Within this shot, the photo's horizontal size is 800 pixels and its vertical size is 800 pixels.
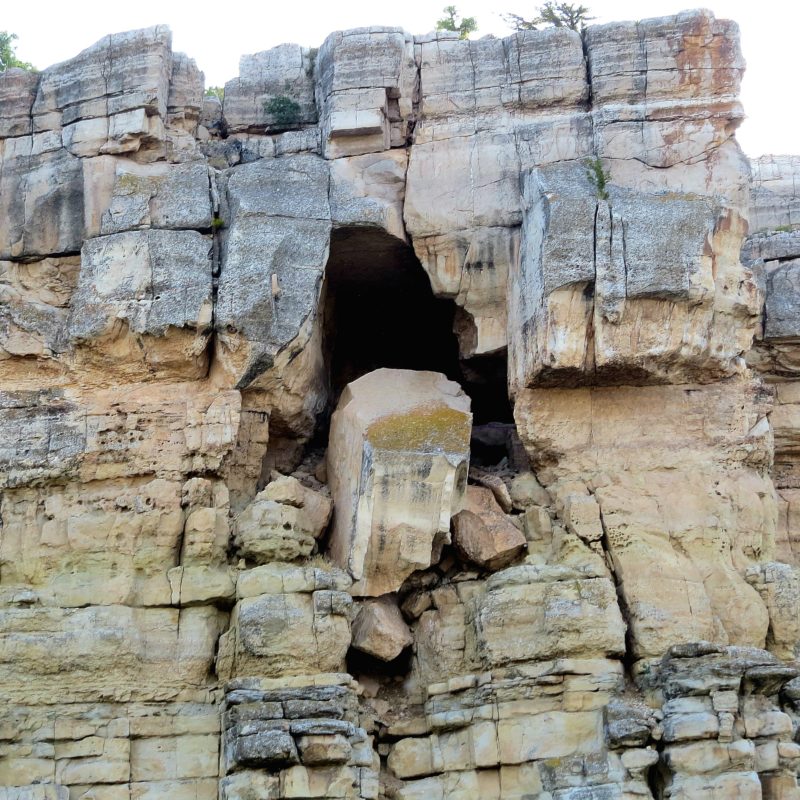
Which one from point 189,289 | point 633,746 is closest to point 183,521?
point 189,289

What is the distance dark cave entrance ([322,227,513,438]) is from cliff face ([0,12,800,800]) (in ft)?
0.30

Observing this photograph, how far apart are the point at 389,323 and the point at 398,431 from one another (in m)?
3.77

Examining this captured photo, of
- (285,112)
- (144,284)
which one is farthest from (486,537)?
(285,112)

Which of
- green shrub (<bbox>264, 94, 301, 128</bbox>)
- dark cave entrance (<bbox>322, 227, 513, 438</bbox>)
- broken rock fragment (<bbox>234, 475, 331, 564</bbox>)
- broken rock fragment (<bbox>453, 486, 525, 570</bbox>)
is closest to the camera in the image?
broken rock fragment (<bbox>234, 475, 331, 564</bbox>)

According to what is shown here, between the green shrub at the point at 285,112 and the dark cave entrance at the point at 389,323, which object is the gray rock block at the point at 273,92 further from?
the dark cave entrance at the point at 389,323

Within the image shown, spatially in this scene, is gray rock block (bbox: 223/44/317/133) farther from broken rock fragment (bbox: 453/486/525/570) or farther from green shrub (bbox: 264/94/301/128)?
broken rock fragment (bbox: 453/486/525/570)

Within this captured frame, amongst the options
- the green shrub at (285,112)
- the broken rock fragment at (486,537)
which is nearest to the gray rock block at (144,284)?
the green shrub at (285,112)

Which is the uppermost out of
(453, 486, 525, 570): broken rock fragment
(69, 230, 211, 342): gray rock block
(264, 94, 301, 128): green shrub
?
(264, 94, 301, 128): green shrub

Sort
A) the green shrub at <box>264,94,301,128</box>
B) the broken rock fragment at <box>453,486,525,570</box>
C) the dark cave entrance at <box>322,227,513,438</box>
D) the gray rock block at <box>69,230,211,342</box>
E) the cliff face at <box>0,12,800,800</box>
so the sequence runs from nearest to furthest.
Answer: the cliff face at <box>0,12,800,800</box> < the broken rock fragment at <box>453,486,525,570</box> < the gray rock block at <box>69,230,211,342</box> < the dark cave entrance at <box>322,227,513,438</box> < the green shrub at <box>264,94,301,128</box>

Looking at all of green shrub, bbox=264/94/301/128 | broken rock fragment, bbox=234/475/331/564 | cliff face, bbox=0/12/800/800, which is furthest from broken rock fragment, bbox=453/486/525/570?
green shrub, bbox=264/94/301/128

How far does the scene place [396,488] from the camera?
19.4m

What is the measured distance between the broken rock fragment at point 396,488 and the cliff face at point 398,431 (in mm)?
46

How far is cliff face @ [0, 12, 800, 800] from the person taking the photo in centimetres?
1820

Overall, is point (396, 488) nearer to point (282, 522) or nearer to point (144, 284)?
point (282, 522)
